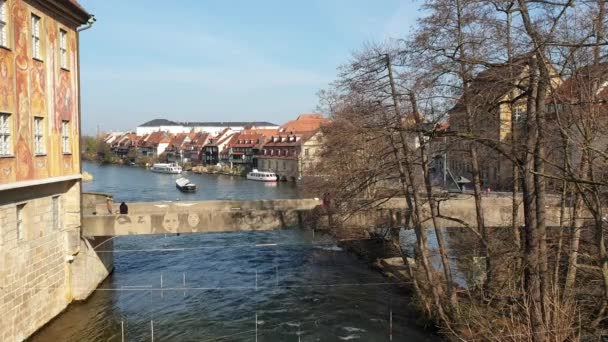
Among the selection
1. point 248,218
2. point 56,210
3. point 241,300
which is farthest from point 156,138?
point 56,210

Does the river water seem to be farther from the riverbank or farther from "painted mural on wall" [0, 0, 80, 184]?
"painted mural on wall" [0, 0, 80, 184]

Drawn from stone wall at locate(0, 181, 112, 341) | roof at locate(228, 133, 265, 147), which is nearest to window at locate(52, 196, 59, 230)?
stone wall at locate(0, 181, 112, 341)

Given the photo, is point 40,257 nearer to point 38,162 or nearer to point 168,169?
point 38,162

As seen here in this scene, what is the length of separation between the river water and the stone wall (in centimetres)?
66

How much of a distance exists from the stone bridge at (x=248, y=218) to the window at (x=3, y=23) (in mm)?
7233

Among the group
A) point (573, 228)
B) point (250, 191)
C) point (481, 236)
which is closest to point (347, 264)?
point (481, 236)

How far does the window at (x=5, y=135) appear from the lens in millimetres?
12750

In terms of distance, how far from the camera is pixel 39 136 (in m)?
14.9

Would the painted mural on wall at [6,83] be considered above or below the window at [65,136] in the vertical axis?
above

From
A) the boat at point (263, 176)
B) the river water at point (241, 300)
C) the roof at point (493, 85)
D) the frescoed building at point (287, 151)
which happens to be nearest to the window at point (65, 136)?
the river water at point (241, 300)

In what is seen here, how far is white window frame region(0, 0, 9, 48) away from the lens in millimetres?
12688

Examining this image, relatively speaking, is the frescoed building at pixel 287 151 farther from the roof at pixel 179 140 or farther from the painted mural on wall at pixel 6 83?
the painted mural on wall at pixel 6 83

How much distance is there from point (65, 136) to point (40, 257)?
3978mm

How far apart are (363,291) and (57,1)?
13.6m
